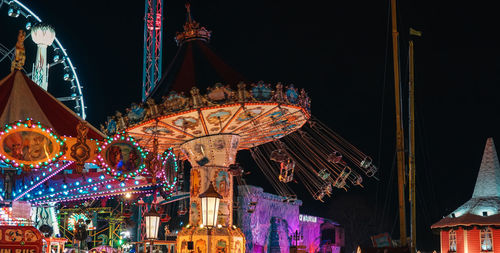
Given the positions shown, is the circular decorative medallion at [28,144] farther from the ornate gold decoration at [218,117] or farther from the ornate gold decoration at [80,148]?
the ornate gold decoration at [218,117]

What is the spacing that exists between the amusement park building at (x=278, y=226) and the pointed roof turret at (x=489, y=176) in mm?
11526

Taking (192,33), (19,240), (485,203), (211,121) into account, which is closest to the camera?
(19,240)

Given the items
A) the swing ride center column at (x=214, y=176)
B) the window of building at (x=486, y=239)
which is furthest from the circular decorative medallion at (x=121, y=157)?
the window of building at (x=486, y=239)

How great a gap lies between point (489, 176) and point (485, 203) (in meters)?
2.00

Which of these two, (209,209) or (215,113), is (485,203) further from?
(209,209)

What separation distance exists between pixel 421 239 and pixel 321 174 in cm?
3525

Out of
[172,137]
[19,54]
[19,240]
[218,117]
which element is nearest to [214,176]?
[172,137]

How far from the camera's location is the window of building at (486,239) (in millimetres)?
36031

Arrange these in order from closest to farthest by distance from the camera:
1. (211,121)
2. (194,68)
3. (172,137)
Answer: (211,121) → (194,68) → (172,137)

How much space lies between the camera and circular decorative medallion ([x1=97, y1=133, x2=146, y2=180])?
14.7 metres

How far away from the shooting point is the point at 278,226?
51125mm

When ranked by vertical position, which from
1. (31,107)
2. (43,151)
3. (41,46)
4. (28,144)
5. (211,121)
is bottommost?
(43,151)

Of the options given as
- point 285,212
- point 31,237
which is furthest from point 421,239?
point 31,237

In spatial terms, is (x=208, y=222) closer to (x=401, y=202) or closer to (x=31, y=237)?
(x=31, y=237)
